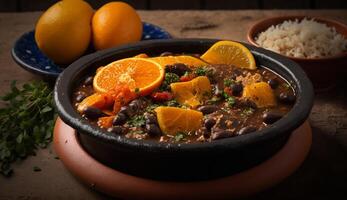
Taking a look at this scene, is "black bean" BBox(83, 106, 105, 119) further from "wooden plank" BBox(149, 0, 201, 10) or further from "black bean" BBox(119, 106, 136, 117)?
"wooden plank" BBox(149, 0, 201, 10)

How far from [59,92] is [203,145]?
2.10ft

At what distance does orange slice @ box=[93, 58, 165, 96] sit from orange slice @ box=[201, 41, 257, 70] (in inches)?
12.1

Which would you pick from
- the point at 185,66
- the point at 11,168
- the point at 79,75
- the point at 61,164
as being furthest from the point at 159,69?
the point at 11,168

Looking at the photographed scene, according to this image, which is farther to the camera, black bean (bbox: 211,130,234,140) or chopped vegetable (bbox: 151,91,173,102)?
chopped vegetable (bbox: 151,91,173,102)

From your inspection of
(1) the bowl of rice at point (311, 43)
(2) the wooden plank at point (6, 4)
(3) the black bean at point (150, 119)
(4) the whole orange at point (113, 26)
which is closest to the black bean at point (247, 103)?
(3) the black bean at point (150, 119)

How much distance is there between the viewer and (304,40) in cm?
258

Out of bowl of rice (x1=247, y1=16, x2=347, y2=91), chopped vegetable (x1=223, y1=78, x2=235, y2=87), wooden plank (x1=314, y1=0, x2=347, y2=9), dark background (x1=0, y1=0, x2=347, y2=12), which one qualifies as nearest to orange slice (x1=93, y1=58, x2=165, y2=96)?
chopped vegetable (x1=223, y1=78, x2=235, y2=87)

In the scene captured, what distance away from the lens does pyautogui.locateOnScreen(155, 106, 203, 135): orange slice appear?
5.71 ft

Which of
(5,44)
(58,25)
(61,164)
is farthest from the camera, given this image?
(5,44)

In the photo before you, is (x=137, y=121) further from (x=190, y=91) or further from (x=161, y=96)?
(x=190, y=91)

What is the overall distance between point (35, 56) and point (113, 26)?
0.47 m

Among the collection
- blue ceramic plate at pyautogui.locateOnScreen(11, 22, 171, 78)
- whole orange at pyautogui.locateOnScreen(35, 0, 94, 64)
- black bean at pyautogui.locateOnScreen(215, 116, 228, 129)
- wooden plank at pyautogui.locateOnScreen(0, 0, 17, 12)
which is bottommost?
wooden plank at pyautogui.locateOnScreen(0, 0, 17, 12)

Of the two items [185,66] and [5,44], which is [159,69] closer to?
[185,66]

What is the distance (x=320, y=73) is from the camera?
241cm
